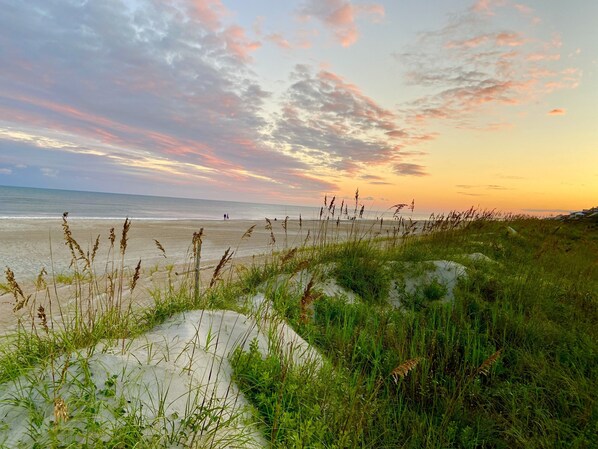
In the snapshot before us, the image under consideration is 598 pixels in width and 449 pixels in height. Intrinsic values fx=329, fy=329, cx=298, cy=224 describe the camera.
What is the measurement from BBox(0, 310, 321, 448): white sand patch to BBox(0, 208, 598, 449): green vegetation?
0.03 m

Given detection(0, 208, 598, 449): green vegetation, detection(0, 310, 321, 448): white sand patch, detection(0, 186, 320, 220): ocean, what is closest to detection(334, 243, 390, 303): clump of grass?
detection(0, 208, 598, 449): green vegetation

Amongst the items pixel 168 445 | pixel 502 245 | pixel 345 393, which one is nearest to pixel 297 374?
pixel 345 393

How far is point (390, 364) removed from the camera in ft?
12.5

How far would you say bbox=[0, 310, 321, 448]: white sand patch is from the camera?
6.57 feet

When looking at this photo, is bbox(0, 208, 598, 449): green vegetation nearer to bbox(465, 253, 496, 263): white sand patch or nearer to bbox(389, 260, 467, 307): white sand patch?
bbox(389, 260, 467, 307): white sand patch

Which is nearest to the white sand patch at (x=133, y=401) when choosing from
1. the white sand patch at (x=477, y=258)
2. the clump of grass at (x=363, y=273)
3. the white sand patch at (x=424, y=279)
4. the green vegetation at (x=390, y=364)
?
the green vegetation at (x=390, y=364)

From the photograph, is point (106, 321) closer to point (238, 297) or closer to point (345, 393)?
point (238, 297)

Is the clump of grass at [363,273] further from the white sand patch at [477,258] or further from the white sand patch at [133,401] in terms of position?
the white sand patch at [133,401]

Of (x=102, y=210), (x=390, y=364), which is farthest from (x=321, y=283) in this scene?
(x=102, y=210)

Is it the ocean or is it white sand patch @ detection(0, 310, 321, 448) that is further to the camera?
the ocean

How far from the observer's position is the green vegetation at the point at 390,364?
233cm

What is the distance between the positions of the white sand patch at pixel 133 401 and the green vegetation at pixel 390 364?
27 millimetres

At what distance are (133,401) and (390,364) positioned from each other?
8.88 feet

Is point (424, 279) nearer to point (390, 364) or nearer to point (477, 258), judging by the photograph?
point (477, 258)
